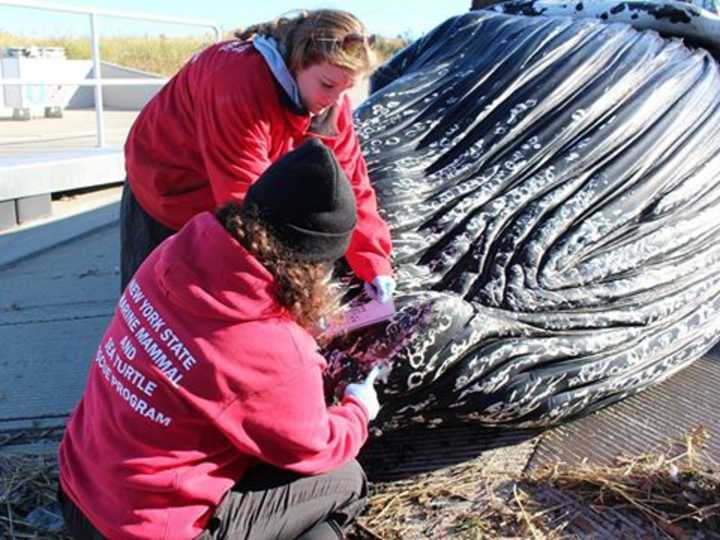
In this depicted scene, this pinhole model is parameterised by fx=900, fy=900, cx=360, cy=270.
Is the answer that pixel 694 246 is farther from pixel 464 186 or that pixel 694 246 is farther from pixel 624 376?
pixel 464 186

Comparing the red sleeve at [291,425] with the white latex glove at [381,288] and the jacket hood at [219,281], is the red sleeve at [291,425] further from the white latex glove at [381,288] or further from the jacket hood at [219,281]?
the white latex glove at [381,288]

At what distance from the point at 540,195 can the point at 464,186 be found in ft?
0.87

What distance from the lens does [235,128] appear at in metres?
2.41

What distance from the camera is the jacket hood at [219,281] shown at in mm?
1778

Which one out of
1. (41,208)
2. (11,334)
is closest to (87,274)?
(11,334)

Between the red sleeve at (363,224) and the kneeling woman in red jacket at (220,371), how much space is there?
1.80 ft

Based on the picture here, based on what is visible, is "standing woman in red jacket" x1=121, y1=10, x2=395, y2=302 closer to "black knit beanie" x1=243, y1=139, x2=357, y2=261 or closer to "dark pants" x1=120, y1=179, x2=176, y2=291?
"dark pants" x1=120, y1=179, x2=176, y2=291

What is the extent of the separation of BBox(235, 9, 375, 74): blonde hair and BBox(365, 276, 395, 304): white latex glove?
578 millimetres

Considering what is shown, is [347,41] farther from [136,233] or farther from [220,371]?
[136,233]

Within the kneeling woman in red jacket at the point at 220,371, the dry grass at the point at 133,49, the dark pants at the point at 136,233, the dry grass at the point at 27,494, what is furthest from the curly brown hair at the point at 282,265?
the dry grass at the point at 133,49

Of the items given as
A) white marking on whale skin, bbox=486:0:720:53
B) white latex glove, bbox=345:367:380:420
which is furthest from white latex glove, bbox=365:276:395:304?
white marking on whale skin, bbox=486:0:720:53

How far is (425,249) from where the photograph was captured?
277 cm

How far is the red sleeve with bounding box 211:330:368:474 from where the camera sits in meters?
1.84

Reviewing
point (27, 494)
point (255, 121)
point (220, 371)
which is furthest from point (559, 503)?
point (27, 494)
